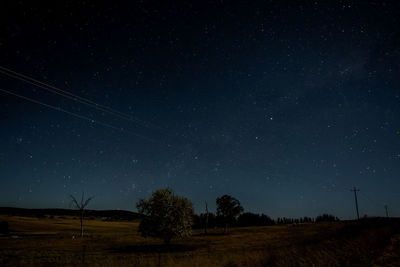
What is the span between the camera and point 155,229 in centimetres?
3356

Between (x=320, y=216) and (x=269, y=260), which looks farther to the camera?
(x=320, y=216)

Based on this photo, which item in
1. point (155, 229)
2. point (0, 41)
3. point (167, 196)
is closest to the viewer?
point (0, 41)

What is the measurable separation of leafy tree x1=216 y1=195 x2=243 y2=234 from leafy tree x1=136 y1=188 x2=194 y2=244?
3386cm

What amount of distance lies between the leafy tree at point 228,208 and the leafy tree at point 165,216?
33.9 m

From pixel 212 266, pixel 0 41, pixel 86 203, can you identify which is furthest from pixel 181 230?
pixel 86 203

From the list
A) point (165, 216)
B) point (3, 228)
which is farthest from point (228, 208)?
point (3, 228)

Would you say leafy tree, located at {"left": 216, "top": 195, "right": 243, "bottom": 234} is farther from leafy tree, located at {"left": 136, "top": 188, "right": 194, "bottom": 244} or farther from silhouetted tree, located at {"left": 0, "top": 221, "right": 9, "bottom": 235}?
silhouetted tree, located at {"left": 0, "top": 221, "right": 9, "bottom": 235}

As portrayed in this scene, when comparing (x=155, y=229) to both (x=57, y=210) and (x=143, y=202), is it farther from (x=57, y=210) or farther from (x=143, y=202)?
(x=57, y=210)

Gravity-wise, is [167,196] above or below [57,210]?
above

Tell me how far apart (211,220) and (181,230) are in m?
83.1

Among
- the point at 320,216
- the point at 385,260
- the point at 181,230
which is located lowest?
the point at 320,216

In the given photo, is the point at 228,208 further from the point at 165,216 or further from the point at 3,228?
the point at 3,228

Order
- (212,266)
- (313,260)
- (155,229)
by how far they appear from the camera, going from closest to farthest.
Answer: (212,266), (313,260), (155,229)

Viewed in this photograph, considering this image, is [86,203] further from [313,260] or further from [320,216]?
[320,216]
